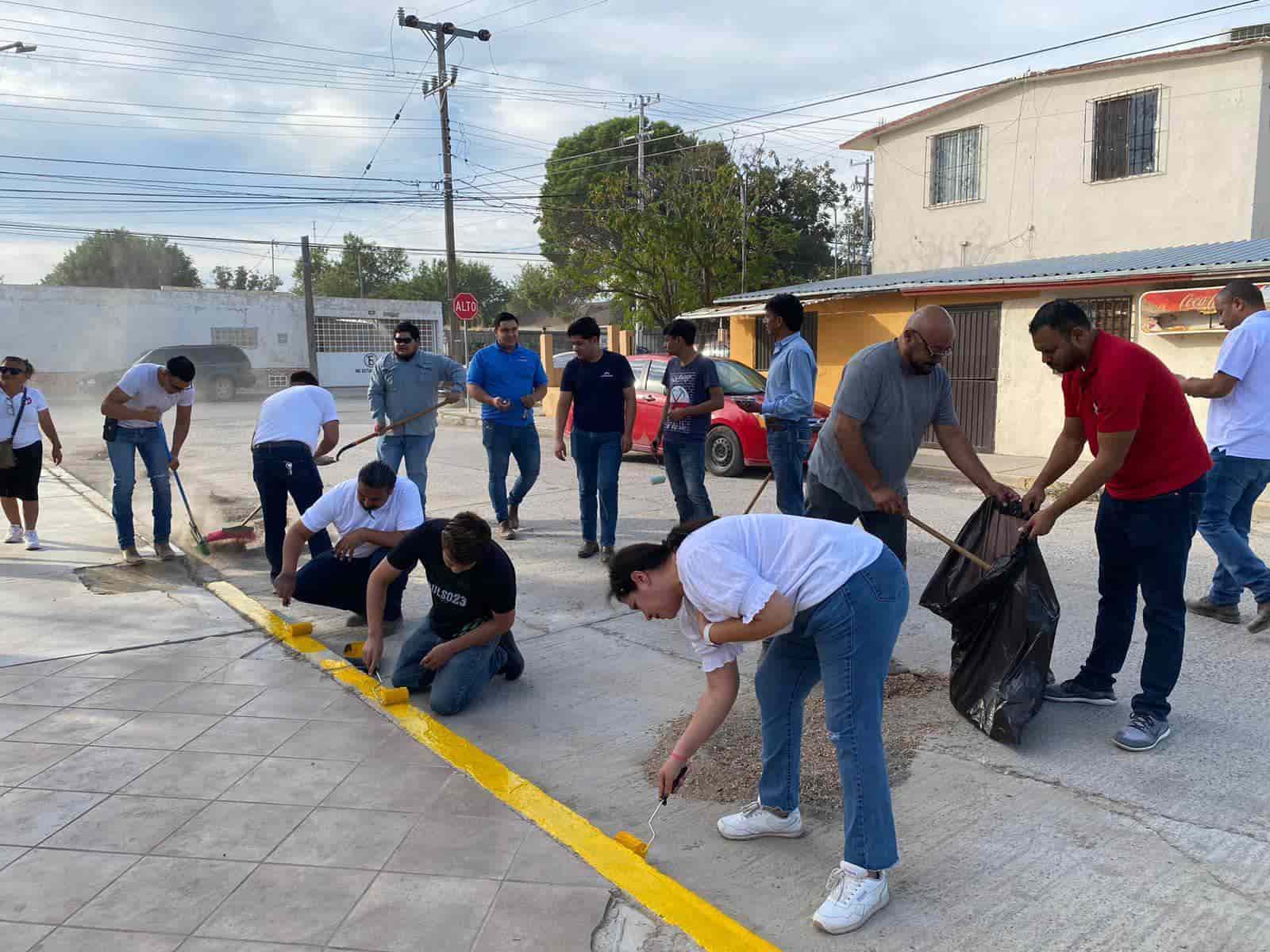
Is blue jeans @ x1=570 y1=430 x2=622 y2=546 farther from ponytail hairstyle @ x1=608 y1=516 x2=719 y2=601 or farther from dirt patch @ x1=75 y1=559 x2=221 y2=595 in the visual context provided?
ponytail hairstyle @ x1=608 y1=516 x2=719 y2=601

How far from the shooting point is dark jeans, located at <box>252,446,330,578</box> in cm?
627

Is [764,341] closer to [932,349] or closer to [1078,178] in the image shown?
[1078,178]

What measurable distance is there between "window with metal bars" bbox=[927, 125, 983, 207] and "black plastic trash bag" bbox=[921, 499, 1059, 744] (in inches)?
654

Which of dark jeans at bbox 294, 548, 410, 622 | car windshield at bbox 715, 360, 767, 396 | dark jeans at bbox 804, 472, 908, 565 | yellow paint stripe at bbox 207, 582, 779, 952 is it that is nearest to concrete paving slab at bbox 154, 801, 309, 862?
yellow paint stripe at bbox 207, 582, 779, 952

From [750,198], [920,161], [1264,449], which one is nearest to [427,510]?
[1264,449]

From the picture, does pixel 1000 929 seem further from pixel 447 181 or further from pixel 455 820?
pixel 447 181

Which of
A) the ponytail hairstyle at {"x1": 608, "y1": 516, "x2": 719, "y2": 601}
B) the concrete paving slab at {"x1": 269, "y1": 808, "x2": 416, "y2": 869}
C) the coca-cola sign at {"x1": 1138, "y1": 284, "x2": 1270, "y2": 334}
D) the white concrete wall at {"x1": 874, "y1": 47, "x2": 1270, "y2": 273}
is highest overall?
the white concrete wall at {"x1": 874, "y1": 47, "x2": 1270, "y2": 273}

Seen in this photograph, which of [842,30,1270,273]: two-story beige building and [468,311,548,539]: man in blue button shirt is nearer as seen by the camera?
[468,311,548,539]: man in blue button shirt

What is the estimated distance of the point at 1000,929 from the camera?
8.56ft

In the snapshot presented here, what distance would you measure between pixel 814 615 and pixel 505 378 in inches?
213

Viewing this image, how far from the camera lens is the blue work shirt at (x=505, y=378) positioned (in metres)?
7.66

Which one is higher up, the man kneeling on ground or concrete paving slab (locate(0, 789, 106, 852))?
the man kneeling on ground

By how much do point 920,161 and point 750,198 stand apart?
6528 millimetres

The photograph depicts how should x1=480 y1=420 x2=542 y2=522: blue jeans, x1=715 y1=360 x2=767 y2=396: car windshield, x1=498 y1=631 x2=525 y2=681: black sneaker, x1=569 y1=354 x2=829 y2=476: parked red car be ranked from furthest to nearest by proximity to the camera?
x1=715 y1=360 x2=767 y2=396: car windshield, x1=569 y1=354 x2=829 y2=476: parked red car, x1=480 y1=420 x2=542 y2=522: blue jeans, x1=498 y1=631 x2=525 y2=681: black sneaker
